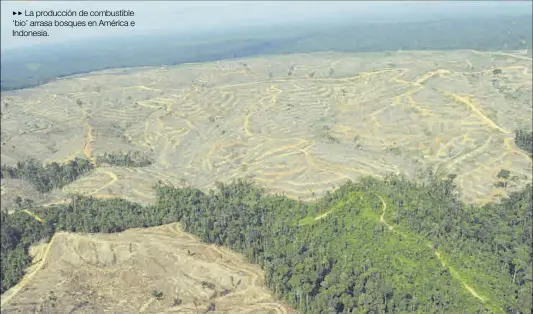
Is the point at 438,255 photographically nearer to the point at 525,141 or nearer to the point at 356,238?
the point at 356,238

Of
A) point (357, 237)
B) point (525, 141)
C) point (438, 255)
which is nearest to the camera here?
point (438, 255)

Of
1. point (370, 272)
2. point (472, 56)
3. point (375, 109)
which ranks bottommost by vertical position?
point (370, 272)

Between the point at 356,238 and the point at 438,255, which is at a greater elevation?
the point at 356,238

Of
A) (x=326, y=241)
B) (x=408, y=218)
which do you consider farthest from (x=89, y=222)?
(x=408, y=218)

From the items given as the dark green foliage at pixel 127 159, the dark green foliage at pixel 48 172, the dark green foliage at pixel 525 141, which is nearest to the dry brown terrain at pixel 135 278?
the dark green foliage at pixel 48 172

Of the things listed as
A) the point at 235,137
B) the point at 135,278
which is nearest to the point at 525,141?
the point at 235,137

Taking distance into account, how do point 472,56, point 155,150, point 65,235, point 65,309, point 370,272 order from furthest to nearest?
point 472,56
point 155,150
point 65,235
point 370,272
point 65,309

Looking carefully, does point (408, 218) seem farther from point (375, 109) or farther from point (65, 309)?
point (375, 109)
